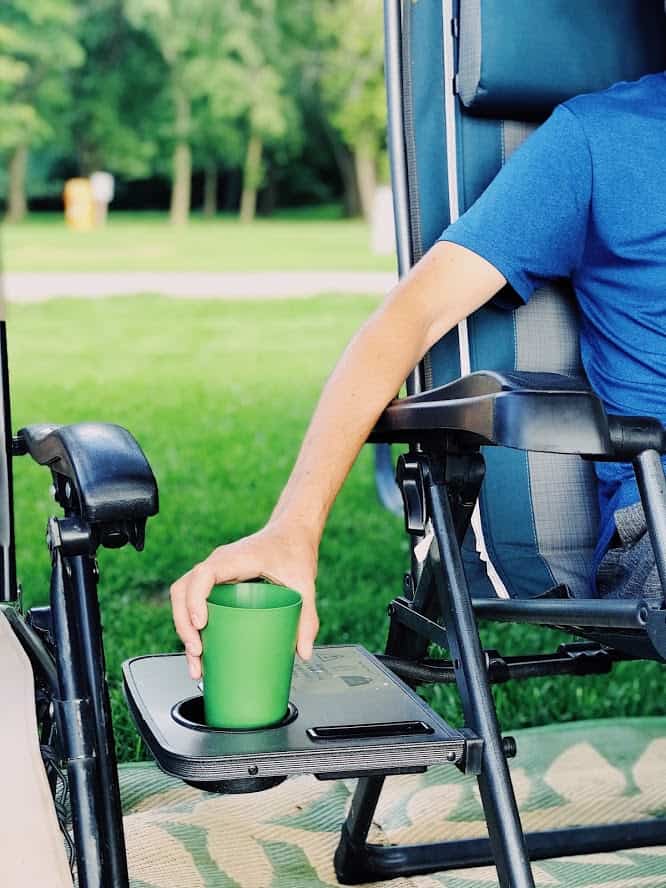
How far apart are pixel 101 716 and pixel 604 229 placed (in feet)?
3.03

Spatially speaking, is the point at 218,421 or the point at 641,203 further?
the point at 218,421

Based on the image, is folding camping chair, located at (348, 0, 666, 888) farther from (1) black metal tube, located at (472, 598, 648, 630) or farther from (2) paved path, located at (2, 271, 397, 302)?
(2) paved path, located at (2, 271, 397, 302)

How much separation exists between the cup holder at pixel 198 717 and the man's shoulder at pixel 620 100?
0.90m

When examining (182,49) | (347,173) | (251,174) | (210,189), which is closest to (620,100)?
(182,49)

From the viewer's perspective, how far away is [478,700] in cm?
134

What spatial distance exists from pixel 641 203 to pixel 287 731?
898 millimetres

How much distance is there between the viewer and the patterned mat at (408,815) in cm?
197

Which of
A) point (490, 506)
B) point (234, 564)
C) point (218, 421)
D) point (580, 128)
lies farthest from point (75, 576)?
point (218, 421)

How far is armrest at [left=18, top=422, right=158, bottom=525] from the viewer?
129cm

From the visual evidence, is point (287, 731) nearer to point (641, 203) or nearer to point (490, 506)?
point (490, 506)

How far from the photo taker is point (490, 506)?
187 centimetres

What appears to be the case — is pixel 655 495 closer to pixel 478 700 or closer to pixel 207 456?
pixel 478 700

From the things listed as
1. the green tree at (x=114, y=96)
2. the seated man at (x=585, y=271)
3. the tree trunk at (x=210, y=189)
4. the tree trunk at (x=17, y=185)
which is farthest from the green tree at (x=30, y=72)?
the seated man at (x=585, y=271)

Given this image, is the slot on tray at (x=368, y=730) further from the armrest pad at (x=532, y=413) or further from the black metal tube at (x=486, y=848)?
the black metal tube at (x=486, y=848)
